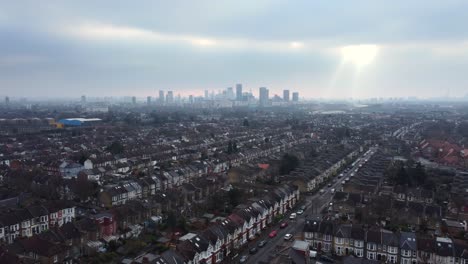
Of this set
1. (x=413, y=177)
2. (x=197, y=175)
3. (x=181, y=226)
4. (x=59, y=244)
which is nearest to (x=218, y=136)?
(x=197, y=175)

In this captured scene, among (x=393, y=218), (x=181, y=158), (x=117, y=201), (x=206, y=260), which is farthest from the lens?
(x=181, y=158)

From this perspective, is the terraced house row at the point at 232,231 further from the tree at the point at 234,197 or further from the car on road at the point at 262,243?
the tree at the point at 234,197

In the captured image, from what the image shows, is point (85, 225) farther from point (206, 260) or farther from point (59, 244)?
point (206, 260)

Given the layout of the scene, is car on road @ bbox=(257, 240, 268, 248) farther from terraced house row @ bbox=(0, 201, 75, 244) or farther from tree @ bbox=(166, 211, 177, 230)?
terraced house row @ bbox=(0, 201, 75, 244)

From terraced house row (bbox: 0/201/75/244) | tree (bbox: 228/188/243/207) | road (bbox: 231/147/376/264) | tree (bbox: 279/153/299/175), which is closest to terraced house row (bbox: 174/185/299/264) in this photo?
road (bbox: 231/147/376/264)

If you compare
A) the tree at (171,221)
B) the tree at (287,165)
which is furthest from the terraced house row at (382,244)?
the tree at (287,165)

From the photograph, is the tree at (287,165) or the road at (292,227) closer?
the road at (292,227)
